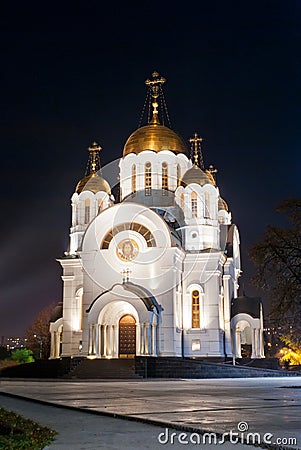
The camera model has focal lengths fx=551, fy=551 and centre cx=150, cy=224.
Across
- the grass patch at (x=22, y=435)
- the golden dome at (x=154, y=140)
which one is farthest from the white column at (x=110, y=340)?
the grass patch at (x=22, y=435)

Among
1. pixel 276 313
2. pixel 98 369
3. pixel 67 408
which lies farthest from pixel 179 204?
pixel 67 408

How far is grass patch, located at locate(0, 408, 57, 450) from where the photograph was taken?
5053 millimetres

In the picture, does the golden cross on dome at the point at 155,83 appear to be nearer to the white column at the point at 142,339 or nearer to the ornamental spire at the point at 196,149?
the ornamental spire at the point at 196,149

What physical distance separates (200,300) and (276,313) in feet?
48.3

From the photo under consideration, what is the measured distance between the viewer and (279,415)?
7.37 m

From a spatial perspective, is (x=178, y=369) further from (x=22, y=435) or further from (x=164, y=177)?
(x=22, y=435)

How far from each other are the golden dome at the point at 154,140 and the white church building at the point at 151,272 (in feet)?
0.37

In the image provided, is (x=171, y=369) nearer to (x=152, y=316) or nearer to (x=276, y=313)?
(x=152, y=316)

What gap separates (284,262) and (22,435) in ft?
48.6

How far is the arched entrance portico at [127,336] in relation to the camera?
106ft

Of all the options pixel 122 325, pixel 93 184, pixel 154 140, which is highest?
pixel 154 140

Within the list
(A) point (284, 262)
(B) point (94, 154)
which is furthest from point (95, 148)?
(A) point (284, 262)

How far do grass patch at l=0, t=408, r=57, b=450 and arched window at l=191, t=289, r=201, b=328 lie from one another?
1062 inches

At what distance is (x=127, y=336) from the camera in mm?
32594
